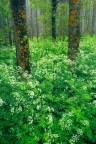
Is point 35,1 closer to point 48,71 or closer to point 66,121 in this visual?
point 48,71

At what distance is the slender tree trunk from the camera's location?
10.6 m

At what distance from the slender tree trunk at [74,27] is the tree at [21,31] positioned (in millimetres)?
2374

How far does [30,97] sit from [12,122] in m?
0.78

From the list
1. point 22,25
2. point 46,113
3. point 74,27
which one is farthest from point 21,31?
point 46,113

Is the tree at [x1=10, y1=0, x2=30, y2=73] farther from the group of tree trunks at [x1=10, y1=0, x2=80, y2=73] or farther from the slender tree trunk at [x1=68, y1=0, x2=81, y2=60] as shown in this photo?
the slender tree trunk at [x1=68, y1=0, x2=81, y2=60]

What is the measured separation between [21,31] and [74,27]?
8.80ft

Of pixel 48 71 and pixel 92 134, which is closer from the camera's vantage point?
pixel 92 134

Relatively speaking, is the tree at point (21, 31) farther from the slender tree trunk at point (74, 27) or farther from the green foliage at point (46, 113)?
the slender tree trunk at point (74, 27)

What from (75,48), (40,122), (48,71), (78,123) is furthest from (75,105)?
(75,48)

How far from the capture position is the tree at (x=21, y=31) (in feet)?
29.3

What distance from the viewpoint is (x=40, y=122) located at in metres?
6.77

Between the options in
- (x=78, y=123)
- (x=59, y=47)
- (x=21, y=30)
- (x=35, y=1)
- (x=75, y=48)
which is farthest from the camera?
(x=35, y=1)

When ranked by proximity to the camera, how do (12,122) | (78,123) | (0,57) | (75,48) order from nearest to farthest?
(12,122)
(78,123)
(75,48)
(0,57)

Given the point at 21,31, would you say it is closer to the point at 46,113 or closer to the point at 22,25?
the point at 22,25
